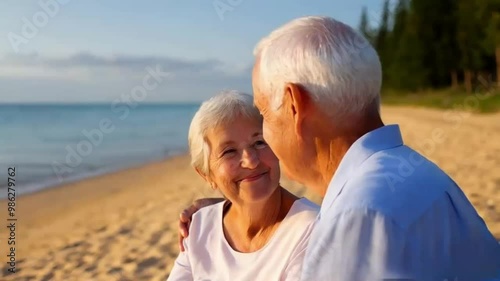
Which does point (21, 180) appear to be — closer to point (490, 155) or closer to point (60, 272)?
point (60, 272)

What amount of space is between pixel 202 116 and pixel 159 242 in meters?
4.48

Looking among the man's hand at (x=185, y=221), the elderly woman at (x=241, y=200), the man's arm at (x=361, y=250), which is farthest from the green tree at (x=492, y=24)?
the man's arm at (x=361, y=250)

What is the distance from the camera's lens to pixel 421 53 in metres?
52.5

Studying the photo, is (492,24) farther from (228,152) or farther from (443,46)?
(228,152)

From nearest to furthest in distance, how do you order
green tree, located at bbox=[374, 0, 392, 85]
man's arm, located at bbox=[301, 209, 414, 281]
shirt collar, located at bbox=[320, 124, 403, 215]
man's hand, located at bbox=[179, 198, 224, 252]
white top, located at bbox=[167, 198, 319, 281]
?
1. man's arm, located at bbox=[301, 209, 414, 281]
2. shirt collar, located at bbox=[320, 124, 403, 215]
3. white top, located at bbox=[167, 198, 319, 281]
4. man's hand, located at bbox=[179, 198, 224, 252]
5. green tree, located at bbox=[374, 0, 392, 85]


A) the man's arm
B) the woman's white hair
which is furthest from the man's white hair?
the woman's white hair

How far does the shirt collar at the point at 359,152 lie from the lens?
149cm

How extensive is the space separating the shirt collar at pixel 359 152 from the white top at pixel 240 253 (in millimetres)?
650

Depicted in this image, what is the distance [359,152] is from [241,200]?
0.87 metres

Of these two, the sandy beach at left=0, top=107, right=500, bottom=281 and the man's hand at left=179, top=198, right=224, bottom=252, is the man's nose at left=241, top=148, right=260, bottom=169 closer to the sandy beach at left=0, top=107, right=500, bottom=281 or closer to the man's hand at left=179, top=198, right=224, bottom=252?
the man's hand at left=179, top=198, right=224, bottom=252

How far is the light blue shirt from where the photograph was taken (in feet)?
4.38

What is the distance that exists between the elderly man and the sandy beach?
3859 mm

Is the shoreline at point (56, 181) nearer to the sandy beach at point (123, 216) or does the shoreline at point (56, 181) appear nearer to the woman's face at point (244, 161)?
the sandy beach at point (123, 216)

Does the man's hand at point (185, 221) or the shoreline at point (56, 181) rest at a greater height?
the man's hand at point (185, 221)
